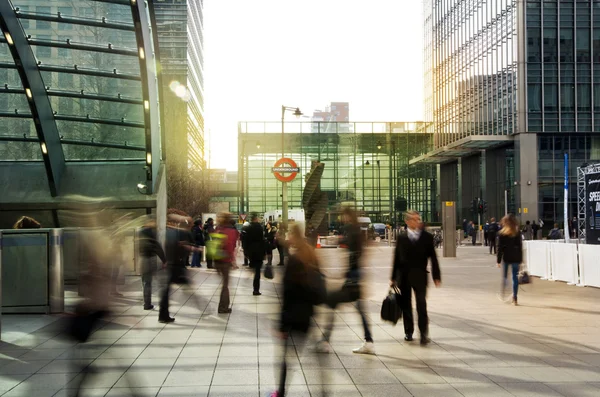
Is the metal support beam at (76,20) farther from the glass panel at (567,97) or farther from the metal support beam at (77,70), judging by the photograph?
the glass panel at (567,97)

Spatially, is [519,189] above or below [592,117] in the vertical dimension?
below

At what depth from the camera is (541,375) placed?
7004 mm

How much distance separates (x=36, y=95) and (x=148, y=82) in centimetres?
343

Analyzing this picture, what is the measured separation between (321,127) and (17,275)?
184ft

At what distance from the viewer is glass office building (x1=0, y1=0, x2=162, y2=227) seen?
18.6 metres

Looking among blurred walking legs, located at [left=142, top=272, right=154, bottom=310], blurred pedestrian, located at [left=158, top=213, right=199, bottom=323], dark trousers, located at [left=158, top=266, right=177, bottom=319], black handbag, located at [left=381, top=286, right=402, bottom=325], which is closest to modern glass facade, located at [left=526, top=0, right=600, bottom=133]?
blurred walking legs, located at [left=142, top=272, right=154, bottom=310]

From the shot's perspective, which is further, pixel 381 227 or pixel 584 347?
pixel 381 227

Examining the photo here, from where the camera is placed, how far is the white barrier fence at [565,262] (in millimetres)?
15805

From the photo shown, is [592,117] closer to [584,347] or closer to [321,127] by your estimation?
[321,127]

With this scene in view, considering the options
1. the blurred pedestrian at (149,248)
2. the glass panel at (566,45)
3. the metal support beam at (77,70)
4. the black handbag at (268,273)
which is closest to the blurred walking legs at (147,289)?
the blurred pedestrian at (149,248)

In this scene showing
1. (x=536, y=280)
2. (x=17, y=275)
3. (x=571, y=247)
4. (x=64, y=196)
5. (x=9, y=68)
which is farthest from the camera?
(x=64, y=196)

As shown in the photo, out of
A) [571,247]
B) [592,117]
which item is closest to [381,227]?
[592,117]

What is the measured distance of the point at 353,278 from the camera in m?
7.84

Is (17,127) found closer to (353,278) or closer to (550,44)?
(353,278)
